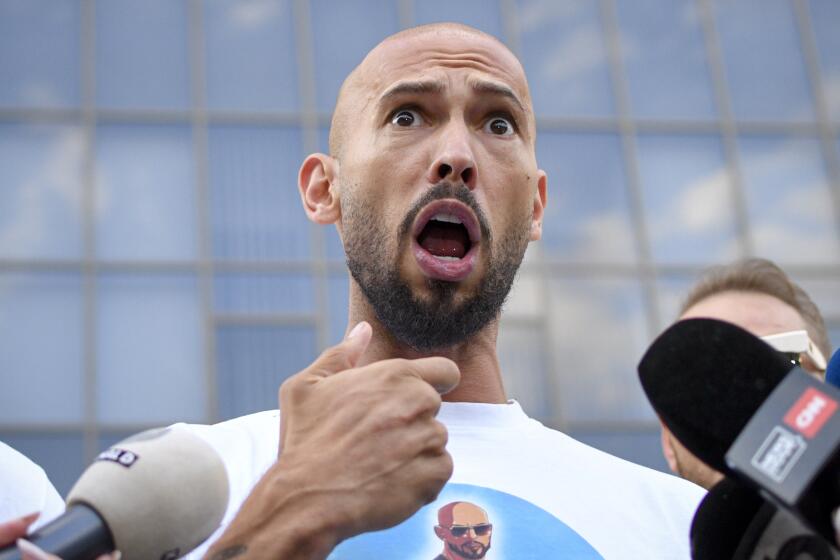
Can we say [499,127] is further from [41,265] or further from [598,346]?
[41,265]

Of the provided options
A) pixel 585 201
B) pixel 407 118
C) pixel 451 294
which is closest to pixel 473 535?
pixel 451 294

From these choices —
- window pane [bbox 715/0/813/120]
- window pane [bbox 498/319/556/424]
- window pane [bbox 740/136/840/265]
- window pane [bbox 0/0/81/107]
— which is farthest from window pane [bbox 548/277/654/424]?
window pane [bbox 0/0/81/107]

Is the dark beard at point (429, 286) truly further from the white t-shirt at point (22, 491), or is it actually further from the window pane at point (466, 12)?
the window pane at point (466, 12)

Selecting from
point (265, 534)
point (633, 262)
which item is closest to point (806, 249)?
point (633, 262)

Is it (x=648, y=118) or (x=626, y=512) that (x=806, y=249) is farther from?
(x=626, y=512)

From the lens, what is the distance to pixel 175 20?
1225 cm

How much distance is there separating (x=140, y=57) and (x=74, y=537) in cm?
1088

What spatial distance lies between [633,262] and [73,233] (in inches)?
209

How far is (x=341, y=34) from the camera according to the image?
40.9 feet

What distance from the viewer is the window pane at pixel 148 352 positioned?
11164 millimetres

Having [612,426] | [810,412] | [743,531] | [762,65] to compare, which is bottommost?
[612,426]

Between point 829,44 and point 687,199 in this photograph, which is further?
point 829,44

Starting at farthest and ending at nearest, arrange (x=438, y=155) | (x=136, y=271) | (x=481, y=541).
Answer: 1. (x=136, y=271)
2. (x=438, y=155)
3. (x=481, y=541)

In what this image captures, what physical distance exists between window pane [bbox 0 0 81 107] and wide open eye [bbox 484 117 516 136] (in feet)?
30.7
